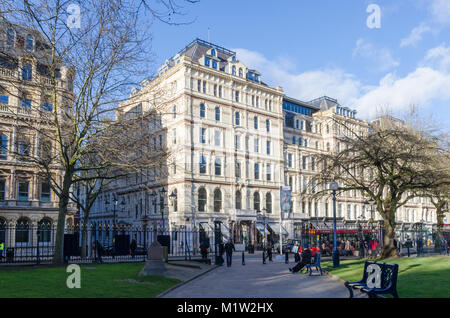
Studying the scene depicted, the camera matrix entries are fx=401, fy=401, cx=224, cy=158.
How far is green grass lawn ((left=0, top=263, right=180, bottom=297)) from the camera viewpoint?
11.8 metres

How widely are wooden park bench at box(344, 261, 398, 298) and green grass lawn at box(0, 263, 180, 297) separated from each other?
6.34 m

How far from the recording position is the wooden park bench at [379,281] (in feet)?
33.2

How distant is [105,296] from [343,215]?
2435 inches

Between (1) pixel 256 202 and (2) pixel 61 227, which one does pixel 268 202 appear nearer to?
(1) pixel 256 202

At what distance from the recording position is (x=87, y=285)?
13.4 meters

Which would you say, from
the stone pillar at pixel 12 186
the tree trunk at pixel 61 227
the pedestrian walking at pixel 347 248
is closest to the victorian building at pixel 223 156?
the pedestrian walking at pixel 347 248

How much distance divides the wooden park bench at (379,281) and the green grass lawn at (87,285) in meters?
6.34

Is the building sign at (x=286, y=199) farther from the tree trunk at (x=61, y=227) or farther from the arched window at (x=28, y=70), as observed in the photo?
the arched window at (x=28, y=70)

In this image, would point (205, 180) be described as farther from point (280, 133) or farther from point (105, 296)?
point (105, 296)

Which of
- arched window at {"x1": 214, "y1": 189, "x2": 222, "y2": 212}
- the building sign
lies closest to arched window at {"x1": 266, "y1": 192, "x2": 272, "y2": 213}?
arched window at {"x1": 214, "y1": 189, "x2": 222, "y2": 212}

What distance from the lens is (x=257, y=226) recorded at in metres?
51.4

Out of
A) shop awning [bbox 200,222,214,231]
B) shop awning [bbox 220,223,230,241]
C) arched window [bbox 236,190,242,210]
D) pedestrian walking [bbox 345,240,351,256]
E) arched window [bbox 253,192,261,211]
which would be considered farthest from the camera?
arched window [bbox 253,192,261,211]

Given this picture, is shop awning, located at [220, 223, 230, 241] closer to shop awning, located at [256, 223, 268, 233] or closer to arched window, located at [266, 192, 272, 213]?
shop awning, located at [256, 223, 268, 233]

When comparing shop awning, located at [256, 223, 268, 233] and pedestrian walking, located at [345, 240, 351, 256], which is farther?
shop awning, located at [256, 223, 268, 233]
